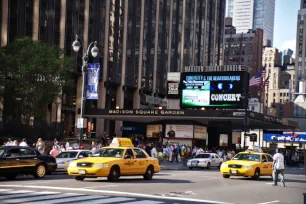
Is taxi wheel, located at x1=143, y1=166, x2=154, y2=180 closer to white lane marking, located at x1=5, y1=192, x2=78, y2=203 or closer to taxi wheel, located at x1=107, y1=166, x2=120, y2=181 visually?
taxi wheel, located at x1=107, y1=166, x2=120, y2=181

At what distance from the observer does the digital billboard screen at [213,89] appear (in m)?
56.9

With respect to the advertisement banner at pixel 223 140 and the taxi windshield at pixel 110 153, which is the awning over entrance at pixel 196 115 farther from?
the taxi windshield at pixel 110 153

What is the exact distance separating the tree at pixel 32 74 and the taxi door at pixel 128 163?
20282 millimetres

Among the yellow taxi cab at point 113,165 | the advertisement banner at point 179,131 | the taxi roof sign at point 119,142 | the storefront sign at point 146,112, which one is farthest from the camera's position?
the advertisement banner at point 179,131

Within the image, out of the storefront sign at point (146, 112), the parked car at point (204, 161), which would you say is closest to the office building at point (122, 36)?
the storefront sign at point (146, 112)

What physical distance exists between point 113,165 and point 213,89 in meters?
36.6

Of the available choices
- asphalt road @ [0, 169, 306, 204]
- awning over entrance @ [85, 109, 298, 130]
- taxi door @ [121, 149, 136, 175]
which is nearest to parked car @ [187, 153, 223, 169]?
awning over entrance @ [85, 109, 298, 130]

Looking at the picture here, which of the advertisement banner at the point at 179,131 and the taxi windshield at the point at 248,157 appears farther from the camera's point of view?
the advertisement banner at the point at 179,131

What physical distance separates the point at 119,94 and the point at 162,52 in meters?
13.4

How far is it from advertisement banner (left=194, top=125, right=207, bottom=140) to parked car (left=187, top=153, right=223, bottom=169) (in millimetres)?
12119

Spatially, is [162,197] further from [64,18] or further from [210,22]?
[210,22]

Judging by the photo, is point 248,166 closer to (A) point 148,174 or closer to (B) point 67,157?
(A) point 148,174

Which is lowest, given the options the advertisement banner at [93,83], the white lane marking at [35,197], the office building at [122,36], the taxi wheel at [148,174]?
the taxi wheel at [148,174]

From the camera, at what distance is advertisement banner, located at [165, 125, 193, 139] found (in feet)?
183
